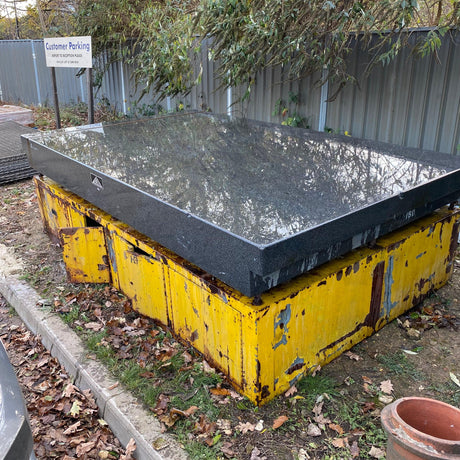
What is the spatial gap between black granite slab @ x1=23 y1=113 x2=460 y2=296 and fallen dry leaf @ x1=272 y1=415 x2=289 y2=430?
2.62ft

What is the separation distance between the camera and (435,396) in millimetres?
2721

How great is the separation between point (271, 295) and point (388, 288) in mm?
1071

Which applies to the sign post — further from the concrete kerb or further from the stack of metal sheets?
the concrete kerb

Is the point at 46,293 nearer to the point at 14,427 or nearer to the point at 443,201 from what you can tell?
the point at 14,427

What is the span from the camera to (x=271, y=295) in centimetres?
252

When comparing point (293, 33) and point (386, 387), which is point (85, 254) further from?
point (293, 33)

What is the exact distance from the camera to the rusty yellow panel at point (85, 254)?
3.72 metres

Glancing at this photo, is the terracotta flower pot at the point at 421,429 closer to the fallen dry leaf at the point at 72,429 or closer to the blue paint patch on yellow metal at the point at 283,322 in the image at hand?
the blue paint patch on yellow metal at the point at 283,322

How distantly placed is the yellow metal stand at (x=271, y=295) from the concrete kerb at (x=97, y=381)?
0.47 meters

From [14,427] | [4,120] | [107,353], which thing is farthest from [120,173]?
[4,120]

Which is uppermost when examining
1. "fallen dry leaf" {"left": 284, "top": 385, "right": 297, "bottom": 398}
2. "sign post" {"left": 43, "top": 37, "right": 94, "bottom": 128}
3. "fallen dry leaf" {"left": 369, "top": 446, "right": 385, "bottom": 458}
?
"sign post" {"left": 43, "top": 37, "right": 94, "bottom": 128}

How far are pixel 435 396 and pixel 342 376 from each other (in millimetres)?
523

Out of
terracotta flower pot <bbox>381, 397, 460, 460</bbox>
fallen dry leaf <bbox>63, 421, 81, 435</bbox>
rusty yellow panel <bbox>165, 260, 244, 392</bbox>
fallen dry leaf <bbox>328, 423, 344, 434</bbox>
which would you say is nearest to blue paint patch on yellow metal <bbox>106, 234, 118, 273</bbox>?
rusty yellow panel <bbox>165, 260, 244, 392</bbox>

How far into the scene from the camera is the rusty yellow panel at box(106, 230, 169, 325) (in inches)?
125
